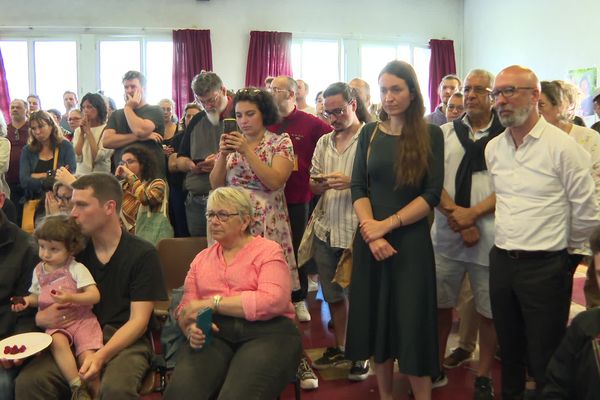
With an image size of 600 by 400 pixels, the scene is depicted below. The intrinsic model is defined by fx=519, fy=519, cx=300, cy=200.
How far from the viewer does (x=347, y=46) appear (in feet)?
31.0

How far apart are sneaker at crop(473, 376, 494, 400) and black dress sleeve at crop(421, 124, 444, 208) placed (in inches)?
35.9

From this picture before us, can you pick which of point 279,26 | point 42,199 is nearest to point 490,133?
point 42,199

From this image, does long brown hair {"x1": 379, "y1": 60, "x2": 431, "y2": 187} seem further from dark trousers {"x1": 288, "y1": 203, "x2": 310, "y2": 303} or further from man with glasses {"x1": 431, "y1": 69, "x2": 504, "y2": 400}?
dark trousers {"x1": 288, "y1": 203, "x2": 310, "y2": 303}

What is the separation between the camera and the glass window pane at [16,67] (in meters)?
8.58

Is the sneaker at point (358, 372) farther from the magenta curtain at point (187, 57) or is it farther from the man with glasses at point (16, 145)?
the magenta curtain at point (187, 57)

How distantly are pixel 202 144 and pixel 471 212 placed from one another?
176 centimetres

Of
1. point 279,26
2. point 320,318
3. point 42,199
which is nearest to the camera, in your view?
point 320,318

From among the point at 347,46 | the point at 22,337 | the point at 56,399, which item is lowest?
the point at 56,399

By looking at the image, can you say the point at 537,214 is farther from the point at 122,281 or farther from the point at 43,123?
the point at 43,123

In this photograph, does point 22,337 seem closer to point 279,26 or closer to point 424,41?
point 279,26

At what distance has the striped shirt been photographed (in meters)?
2.69

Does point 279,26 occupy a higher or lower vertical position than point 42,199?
higher

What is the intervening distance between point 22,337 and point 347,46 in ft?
27.6

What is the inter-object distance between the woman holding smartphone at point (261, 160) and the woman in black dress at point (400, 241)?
586mm
